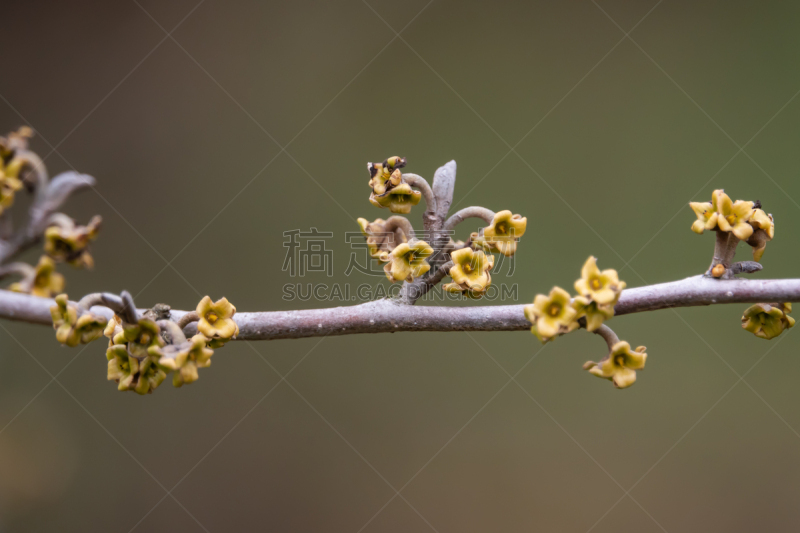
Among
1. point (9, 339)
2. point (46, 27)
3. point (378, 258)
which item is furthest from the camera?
point (9, 339)

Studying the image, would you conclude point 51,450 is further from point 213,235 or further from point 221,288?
point 213,235

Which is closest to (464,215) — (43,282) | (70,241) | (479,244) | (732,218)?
(479,244)

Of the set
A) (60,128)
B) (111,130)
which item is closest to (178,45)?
(111,130)

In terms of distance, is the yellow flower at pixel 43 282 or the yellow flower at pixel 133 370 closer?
the yellow flower at pixel 133 370

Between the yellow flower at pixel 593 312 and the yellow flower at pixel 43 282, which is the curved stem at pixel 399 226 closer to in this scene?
the yellow flower at pixel 593 312

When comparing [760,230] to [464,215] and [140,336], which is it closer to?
[464,215]

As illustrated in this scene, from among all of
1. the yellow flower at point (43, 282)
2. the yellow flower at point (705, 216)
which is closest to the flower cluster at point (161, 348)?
the yellow flower at point (43, 282)
